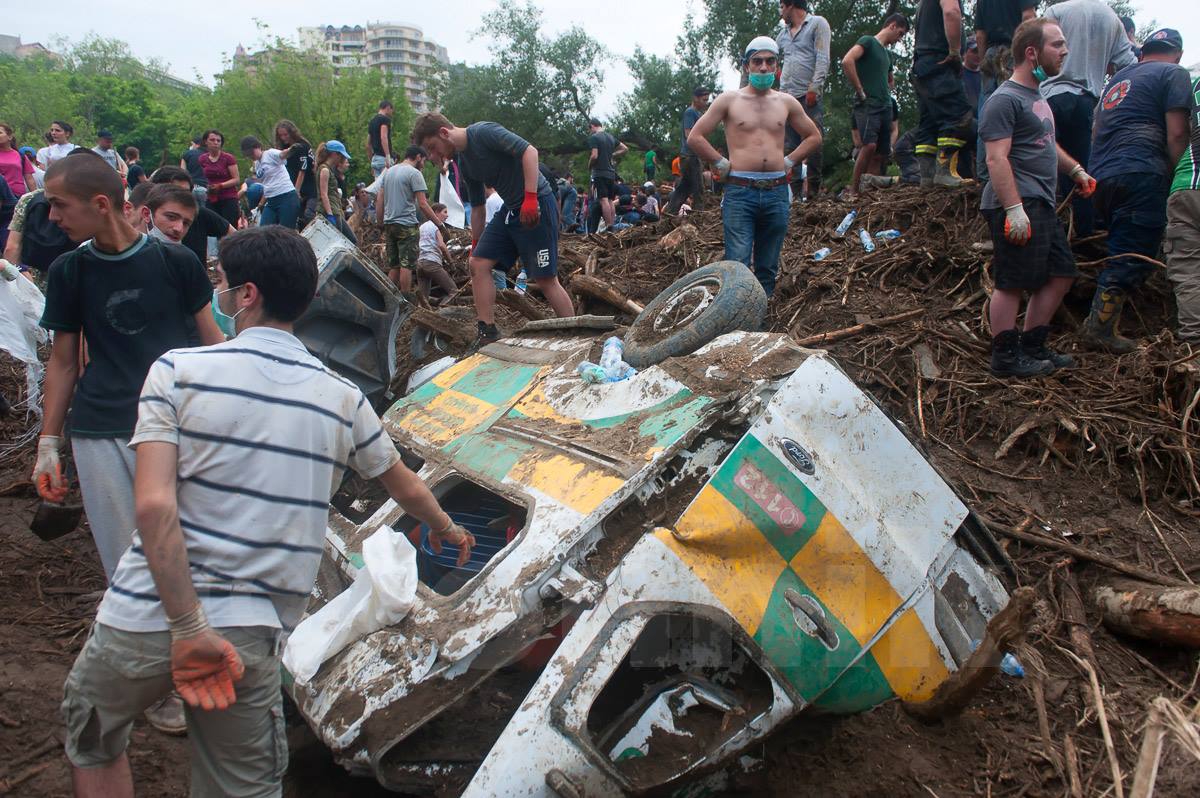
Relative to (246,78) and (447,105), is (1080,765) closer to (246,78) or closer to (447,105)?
(447,105)

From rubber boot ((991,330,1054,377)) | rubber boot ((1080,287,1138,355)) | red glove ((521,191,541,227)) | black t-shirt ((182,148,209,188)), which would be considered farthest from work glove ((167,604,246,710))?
black t-shirt ((182,148,209,188))

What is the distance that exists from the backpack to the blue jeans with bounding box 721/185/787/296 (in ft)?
12.6

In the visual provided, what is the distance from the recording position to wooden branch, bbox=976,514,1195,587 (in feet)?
10.9

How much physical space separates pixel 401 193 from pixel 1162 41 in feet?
19.7

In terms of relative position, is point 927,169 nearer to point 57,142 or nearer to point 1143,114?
point 1143,114

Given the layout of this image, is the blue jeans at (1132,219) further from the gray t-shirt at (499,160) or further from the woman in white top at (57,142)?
the woman in white top at (57,142)

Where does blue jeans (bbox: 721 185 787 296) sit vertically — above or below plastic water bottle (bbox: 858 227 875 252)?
above

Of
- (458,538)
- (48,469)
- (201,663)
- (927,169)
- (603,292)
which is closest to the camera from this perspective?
(201,663)

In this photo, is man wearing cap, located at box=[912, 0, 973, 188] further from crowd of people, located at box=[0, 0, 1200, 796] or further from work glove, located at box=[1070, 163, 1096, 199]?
work glove, located at box=[1070, 163, 1096, 199]

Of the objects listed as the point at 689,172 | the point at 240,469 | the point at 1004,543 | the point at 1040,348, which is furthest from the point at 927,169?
the point at 240,469

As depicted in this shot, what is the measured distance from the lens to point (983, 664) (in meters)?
2.29

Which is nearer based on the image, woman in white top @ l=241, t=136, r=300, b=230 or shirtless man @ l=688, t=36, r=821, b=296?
shirtless man @ l=688, t=36, r=821, b=296

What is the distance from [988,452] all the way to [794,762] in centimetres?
254

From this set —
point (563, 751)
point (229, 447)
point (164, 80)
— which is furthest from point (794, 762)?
point (164, 80)
